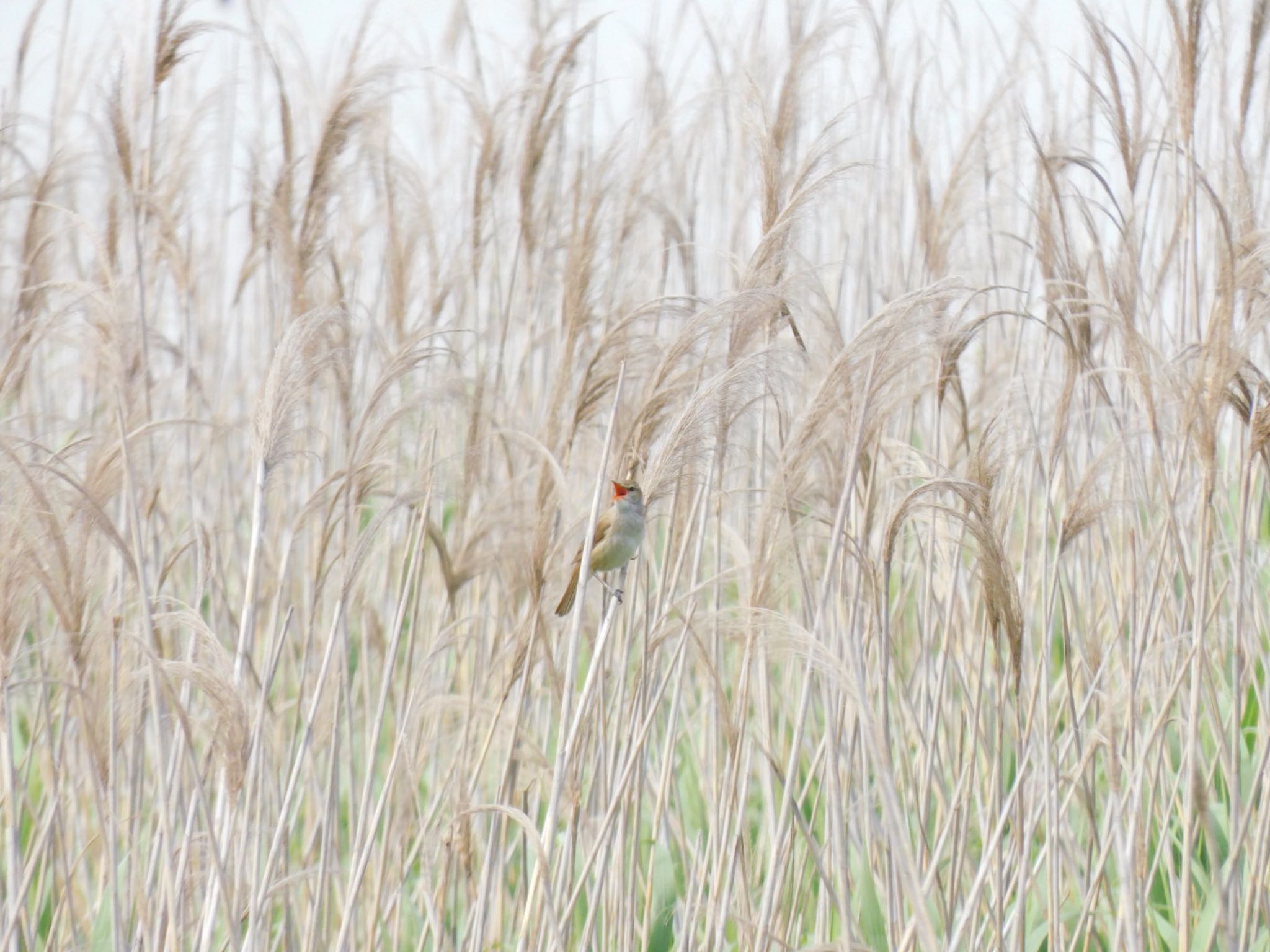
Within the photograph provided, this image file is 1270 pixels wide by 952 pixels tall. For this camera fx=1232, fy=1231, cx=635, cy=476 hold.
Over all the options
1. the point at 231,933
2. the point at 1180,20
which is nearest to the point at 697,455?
the point at 231,933

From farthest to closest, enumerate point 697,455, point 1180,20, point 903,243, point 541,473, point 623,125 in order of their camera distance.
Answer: point 903,243, point 623,125, point 1180,20, point 541,473, point 697,455

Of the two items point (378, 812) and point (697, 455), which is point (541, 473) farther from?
point (378, 812)

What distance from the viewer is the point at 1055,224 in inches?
81.4

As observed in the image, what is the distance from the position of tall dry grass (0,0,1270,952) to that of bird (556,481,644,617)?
50 mm

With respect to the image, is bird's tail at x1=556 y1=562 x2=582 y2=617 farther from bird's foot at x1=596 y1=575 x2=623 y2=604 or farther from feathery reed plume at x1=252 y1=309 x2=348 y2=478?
feathery reed plume at x1=252 y1=309 x2=348 y2=478

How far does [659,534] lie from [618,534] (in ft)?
2.05

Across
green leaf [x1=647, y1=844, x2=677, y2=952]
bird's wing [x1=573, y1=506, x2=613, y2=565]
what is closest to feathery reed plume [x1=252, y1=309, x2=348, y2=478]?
bird's wing [x1=573, y1=506, x2=613, y2=565]

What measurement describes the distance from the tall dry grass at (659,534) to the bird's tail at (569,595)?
29mm

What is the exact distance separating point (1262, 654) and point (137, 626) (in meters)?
1.92

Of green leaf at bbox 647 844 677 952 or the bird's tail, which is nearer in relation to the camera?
the bird's tail

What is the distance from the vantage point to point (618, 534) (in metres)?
1.89

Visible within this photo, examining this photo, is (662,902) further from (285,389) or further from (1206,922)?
(285,389)

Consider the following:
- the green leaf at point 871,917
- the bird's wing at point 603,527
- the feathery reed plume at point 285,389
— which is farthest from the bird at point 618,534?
the green leaf at point 871,917

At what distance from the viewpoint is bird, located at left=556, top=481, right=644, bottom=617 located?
1879mm
